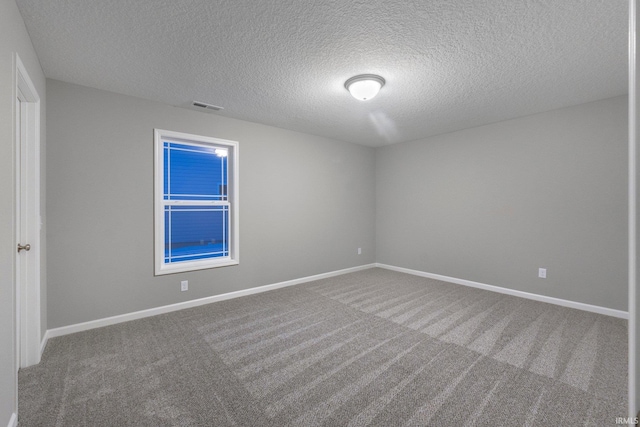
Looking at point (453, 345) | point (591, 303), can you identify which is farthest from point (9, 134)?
point (591, 303)

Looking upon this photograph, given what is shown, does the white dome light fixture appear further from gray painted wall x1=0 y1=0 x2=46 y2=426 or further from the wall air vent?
gray painted wall x1=0 y1=0 x2=46 y2=426

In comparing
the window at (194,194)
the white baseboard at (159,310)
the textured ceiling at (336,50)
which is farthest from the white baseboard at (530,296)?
the window at (194,194)

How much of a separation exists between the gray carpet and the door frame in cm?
22

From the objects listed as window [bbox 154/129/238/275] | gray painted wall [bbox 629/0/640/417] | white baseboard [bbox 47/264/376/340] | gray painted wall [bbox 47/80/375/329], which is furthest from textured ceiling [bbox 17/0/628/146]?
white baseboard [bbox 47/264/376/340]

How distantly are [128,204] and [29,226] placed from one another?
2.98 feet

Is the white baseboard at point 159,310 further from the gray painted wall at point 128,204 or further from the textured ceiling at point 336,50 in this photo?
the textured ceiling at point 336,50

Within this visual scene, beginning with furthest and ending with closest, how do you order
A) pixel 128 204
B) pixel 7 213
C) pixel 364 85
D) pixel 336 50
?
pixel 128 204 < pixel 364 85 < pixel 336 50 < pixel 7 213

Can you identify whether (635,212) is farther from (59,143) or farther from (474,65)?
(59,143)

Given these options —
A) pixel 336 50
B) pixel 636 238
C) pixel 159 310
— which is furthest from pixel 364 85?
pixel 159 310

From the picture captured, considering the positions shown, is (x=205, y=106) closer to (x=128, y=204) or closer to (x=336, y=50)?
(x=128, y=204)

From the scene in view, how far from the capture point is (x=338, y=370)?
84.8 inches

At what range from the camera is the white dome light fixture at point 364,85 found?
2.67 m

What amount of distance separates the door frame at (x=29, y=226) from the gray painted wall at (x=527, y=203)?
491 centimetres

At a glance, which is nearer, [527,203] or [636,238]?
[636,238]
